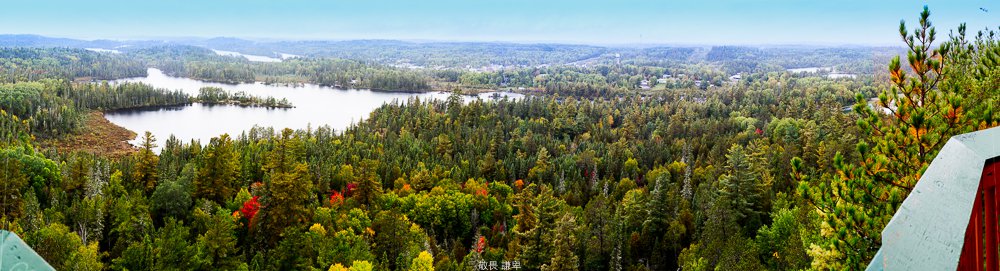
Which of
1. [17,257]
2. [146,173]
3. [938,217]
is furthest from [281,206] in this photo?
[938,217]

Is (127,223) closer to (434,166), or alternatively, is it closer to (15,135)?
(434,166)

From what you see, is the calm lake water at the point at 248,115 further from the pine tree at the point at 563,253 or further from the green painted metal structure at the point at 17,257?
the green painted metal structure at the point at 17,257

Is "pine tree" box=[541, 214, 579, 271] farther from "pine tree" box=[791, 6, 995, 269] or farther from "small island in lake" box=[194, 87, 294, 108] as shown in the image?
"small island in lake" box=[194, 87, 294, 108]

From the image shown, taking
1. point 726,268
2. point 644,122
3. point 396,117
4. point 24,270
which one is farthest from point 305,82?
point 24,270

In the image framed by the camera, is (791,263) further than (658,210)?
No

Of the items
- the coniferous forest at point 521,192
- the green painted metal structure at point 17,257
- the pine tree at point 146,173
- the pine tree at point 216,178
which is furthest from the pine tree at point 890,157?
the pine tree at point 146,173

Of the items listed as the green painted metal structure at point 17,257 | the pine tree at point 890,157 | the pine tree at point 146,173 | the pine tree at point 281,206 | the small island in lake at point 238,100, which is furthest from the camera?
the small island in lake at point 238,100
